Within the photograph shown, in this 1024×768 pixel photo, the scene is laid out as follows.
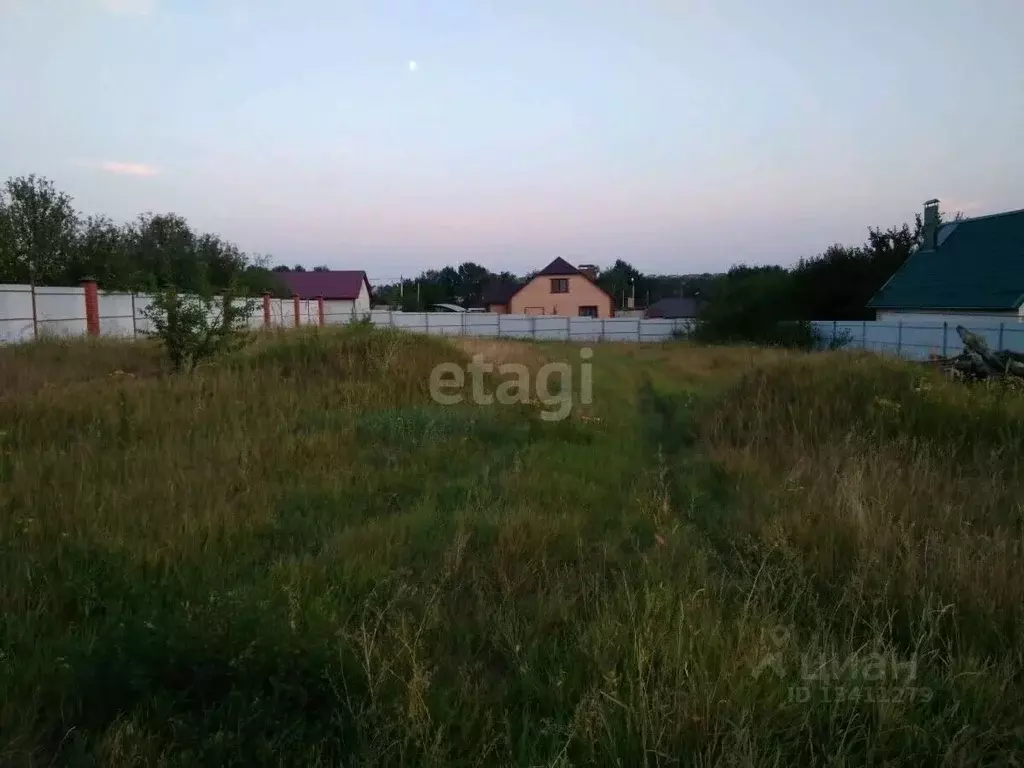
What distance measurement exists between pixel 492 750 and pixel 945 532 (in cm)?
308

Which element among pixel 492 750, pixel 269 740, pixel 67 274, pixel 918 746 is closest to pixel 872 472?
pixel 918 746

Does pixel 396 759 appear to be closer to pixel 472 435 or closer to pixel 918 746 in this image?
pixel 918 746

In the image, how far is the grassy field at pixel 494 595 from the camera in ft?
6.54

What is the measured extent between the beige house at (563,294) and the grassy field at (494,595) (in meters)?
44.4

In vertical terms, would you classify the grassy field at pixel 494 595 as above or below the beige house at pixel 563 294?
below

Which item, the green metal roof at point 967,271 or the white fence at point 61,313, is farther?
the green metal roof at point 967,271

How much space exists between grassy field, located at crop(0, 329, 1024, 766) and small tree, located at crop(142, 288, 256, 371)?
3150 millimetres

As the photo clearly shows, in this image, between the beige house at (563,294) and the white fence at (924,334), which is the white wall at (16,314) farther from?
the beige house at (563,294)

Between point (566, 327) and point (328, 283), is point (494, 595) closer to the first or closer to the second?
point (566, 327)

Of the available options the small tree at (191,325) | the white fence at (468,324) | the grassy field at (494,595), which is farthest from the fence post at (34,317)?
the grassy field at (494,595)

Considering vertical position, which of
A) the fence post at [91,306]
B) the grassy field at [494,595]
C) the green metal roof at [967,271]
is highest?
the green metal roof at [967,271]

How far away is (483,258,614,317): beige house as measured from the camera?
49969mm

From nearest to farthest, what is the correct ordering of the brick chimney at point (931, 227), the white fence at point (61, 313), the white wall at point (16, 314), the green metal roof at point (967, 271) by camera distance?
the white wall at point (16, 314)
the white fence at point (61, 313)
the green metal roof at point (967, 271)
the brick chimney at point (931, 227)

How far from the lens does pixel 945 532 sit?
3.59 metres
